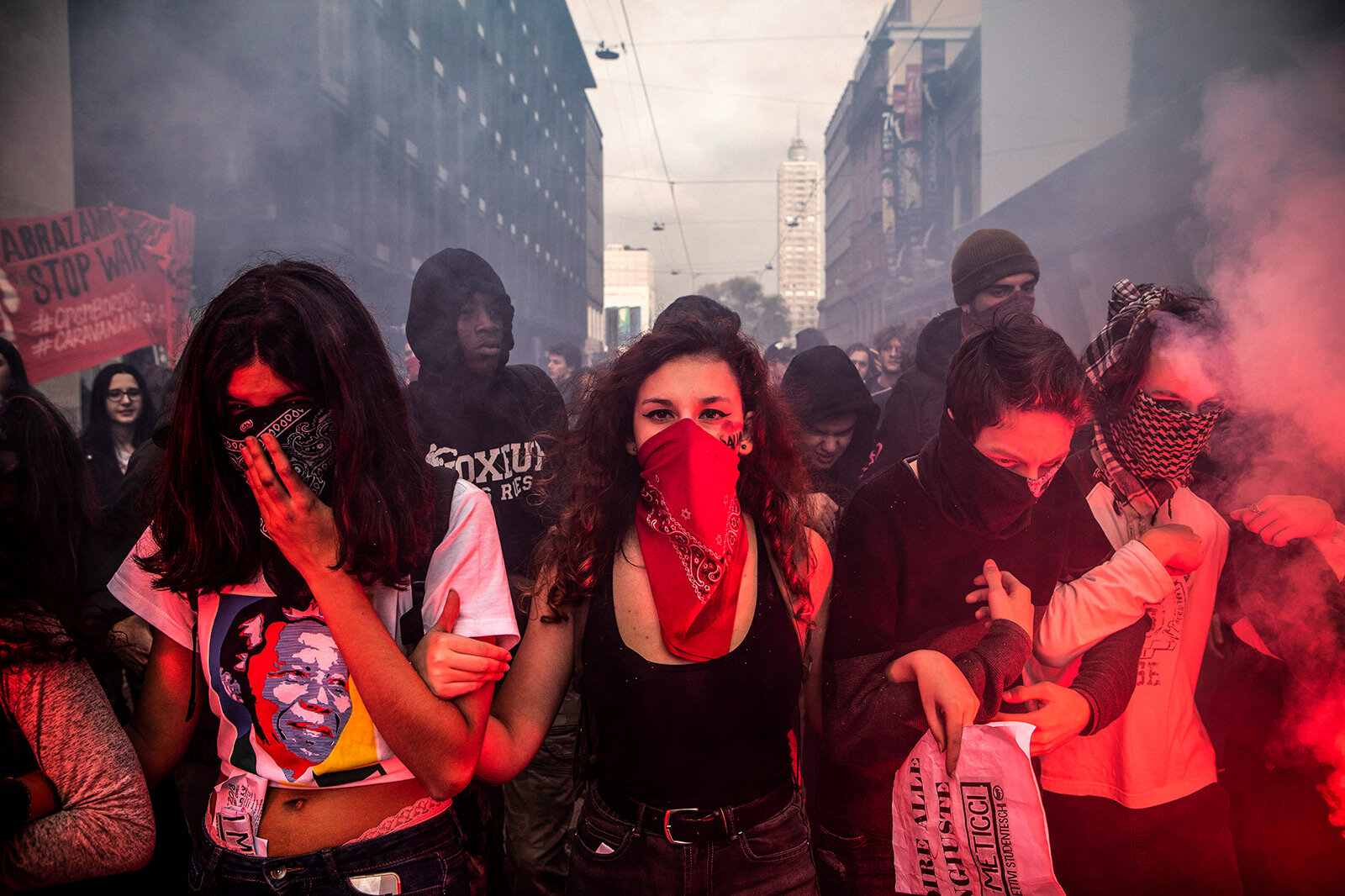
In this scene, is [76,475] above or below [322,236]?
below

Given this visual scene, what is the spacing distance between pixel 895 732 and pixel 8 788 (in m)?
1.77

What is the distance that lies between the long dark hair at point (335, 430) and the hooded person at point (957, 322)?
179 cm

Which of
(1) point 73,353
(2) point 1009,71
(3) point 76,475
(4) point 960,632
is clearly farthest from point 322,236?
(4) point 960,632

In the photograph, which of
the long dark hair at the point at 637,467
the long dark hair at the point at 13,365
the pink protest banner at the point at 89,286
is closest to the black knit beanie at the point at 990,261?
the long dark hair at the point at 637,467

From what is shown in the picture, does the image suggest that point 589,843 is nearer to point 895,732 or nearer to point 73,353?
point 895,732

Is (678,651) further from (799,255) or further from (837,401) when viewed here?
(799,255)

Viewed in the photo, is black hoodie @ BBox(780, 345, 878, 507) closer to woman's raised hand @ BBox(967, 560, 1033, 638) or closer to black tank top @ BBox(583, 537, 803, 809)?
woman's raised hand @ BBox(967, 560, 1033, 638)

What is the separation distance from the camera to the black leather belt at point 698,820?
1543 mm

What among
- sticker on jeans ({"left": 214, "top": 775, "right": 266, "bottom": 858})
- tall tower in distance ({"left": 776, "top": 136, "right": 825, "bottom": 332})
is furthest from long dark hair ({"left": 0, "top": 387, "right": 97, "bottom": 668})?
tall tower in distance ({"left": 776, "top": 136, "right": 825, "bottom": 332})

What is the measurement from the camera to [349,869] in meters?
1.39

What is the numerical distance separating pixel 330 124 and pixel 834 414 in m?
11.0

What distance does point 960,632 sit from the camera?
1.87 metres

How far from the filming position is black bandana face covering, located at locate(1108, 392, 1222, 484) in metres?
1.93

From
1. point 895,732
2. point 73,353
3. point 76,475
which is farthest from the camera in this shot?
point 73,353
